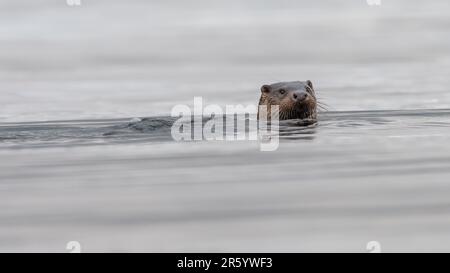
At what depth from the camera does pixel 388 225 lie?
20.2ft

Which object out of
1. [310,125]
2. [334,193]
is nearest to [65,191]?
[334,193]

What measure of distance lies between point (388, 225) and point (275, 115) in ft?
26.8

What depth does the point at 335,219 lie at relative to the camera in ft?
20.9

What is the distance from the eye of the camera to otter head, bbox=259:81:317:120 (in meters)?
13.7

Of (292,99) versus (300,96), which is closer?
(300,96)

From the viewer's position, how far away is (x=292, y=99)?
13.8 meters

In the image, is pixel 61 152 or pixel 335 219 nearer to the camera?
pixel 335 219

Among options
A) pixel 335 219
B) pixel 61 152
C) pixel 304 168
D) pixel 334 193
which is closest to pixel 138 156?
pixel 61 152

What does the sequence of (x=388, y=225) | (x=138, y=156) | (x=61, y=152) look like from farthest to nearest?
1. (x=61, y=152)
2. (x=138, y=156)
3. (x=388, y=225)

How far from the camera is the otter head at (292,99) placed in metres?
13.7
